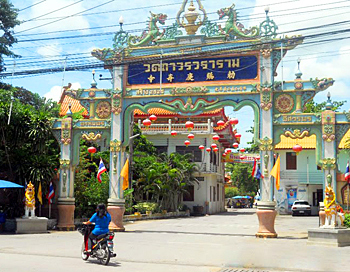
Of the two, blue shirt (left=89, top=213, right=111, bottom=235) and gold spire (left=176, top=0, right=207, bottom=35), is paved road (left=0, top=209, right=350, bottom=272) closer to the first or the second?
blue shirt (left=89, top=213, right=111, bottom=235)

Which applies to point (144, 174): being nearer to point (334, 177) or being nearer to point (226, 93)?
point (226, 93)

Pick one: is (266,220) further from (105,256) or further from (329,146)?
(105,256)

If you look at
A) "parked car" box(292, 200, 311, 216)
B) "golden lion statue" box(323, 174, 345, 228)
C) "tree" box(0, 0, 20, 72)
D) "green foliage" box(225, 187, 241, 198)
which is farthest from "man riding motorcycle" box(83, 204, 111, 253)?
"green foliage" box(225, 187, 241, 198)

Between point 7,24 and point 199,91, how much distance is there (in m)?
13.8

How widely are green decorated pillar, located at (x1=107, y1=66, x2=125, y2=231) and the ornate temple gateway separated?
40 mm

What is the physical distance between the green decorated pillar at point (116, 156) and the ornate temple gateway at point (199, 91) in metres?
0.04

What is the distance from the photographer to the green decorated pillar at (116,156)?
60.8 ft

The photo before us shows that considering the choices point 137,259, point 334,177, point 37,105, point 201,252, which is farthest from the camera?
point 37,105

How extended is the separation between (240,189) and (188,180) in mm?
31840

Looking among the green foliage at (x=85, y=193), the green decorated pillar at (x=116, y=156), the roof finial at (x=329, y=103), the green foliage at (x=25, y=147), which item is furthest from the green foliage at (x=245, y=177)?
the roof finial at (x=329, y=103)

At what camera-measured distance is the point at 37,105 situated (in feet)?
91.2

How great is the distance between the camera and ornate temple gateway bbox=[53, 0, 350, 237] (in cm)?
1678

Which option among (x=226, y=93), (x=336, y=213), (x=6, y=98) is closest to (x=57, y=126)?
(x=6, y=98)

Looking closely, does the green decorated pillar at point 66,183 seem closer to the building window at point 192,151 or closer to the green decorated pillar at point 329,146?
the green decorated pillar at point 329,146
